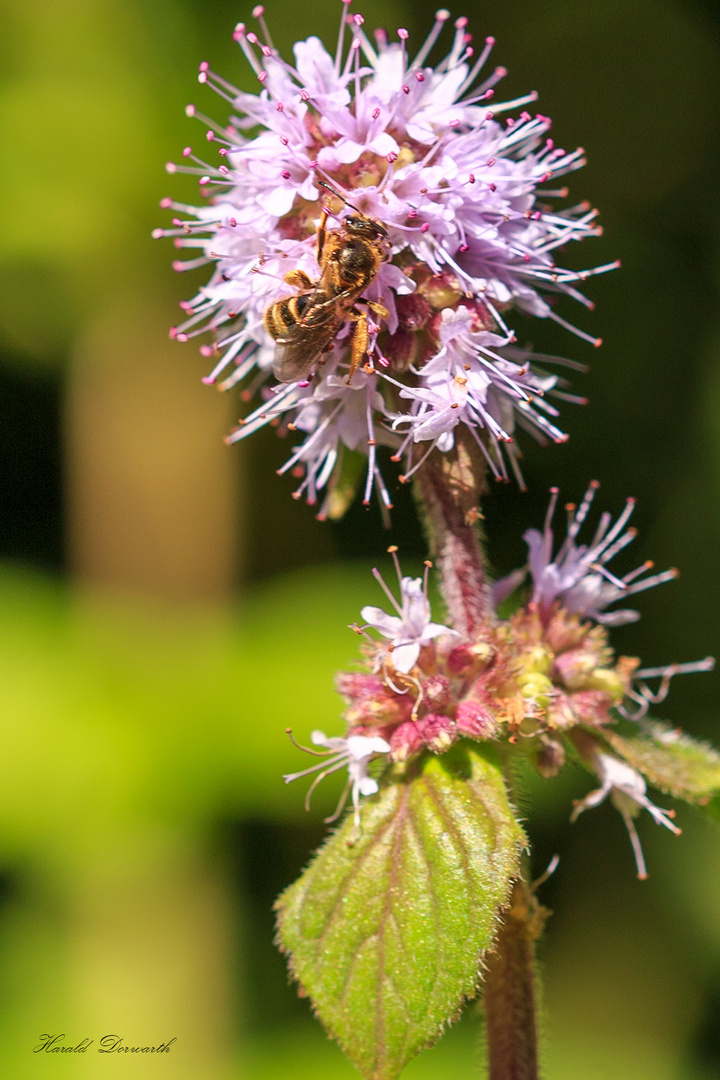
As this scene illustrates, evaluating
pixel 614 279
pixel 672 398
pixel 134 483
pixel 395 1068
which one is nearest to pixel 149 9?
pixel 134 483

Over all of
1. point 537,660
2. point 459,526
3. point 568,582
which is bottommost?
point 537,660

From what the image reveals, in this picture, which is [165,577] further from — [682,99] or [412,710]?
[682,99]

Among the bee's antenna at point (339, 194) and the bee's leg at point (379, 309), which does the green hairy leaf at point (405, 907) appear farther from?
the bee's antenna at point (339, 194)

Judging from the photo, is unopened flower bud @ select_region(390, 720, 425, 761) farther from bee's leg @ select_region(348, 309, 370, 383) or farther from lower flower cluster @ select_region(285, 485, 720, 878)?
bee's leg @ select_region(348, 309, 370, 383)

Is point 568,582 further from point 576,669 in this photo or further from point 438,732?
point 438,732

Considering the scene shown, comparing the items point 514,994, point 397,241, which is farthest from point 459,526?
point 514,994

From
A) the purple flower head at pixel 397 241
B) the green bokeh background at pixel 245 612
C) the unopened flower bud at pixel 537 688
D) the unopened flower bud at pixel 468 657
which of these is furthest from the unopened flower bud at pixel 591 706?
the green bokeh background at pixel 245 612
